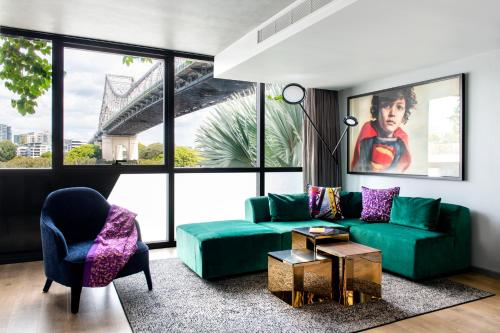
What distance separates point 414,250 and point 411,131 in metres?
1.62

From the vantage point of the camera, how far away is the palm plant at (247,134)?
500cm

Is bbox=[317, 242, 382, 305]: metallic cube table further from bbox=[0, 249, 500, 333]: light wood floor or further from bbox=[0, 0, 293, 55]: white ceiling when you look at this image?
bbox=[0, 0, 293, 55]: white ceiling

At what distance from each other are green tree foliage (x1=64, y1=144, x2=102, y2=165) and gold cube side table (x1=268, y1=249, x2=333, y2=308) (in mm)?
2539

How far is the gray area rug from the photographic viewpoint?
2.50 metres

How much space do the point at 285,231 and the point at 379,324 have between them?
1.41 m

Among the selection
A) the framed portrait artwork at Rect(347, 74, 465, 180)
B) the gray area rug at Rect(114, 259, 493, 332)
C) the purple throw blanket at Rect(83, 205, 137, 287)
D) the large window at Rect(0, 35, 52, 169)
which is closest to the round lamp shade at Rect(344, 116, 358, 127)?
the framed portrait artwork at Rect(347, 74, 465, 180)

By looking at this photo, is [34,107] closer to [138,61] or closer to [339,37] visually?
[138,61]

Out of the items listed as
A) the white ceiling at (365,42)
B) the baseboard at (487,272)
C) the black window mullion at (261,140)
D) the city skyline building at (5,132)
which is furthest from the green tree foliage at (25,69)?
the baseboard at (487,272)

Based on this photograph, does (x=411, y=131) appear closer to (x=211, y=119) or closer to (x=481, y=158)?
(x=481, y=158)

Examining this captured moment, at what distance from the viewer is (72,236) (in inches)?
129

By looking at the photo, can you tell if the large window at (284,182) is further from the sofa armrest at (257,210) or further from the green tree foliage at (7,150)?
the green tree foliage at (7,150)

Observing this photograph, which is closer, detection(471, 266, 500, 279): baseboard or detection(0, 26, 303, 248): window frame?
detection(471, 266, 500, 279): baseboard

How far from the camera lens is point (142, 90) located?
183 inches

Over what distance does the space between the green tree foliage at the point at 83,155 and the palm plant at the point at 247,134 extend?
49.5 inches
